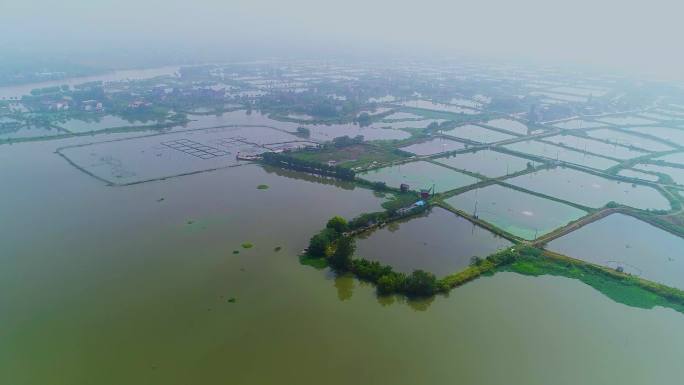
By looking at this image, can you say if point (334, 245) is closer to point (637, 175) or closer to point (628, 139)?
point (637, 175)

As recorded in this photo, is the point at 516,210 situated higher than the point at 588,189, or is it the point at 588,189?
the point at 588,189

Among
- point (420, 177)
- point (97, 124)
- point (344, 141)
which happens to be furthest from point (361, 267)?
point (97, 124)

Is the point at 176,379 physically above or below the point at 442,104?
below

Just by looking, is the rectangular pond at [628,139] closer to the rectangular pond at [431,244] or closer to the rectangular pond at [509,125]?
the rectangular pond at [509,125]

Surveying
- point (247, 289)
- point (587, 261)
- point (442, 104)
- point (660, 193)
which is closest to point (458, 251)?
point (587, 261)

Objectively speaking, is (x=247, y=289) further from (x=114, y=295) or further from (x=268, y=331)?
(x=114, y=295)

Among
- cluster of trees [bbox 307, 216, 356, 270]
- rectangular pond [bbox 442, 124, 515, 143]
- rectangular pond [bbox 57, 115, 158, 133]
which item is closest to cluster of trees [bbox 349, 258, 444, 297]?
cluster of trees [bbox 307, 216, 356, 270]

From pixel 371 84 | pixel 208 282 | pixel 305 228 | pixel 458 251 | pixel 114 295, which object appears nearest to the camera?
pixel 114 295
